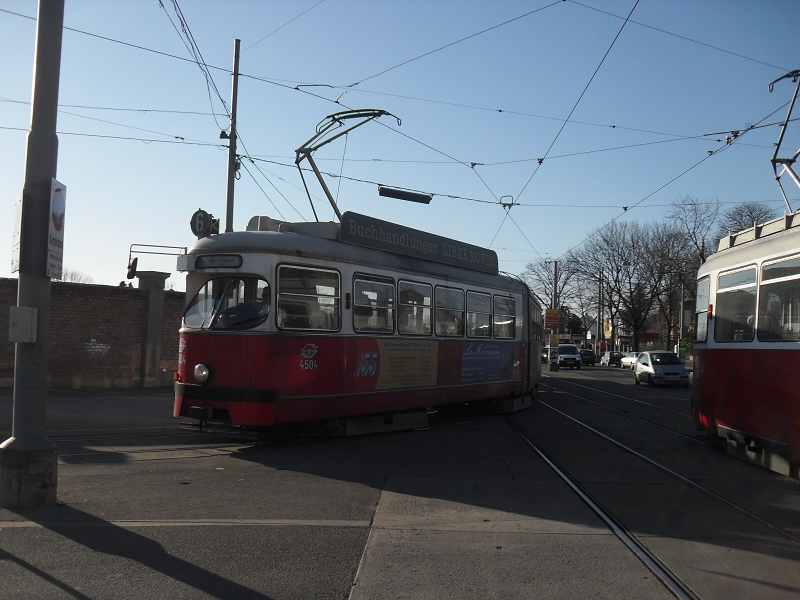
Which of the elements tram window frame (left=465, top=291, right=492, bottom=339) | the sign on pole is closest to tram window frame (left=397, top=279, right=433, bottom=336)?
tram window frame (left=465, top=291, right=492, bottom=339)

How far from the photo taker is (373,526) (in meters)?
6.07

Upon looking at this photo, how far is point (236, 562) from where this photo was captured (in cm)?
503

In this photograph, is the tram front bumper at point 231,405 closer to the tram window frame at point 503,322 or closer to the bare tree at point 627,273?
the tram window frame at point 503,322

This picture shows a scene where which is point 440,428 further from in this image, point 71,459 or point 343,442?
point 71,459

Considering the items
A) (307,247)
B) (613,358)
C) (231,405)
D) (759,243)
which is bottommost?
(613,358)

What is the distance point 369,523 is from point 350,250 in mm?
5548

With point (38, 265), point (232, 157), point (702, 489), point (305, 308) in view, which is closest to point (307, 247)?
point (305, 308)

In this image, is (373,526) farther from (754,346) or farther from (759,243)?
(759,243)

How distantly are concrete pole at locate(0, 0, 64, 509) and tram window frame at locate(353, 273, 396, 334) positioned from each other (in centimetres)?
505

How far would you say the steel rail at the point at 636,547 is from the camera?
4.70 meters

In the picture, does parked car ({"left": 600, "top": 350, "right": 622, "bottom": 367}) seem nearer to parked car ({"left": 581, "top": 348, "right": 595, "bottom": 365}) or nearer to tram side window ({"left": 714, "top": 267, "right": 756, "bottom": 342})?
parked car ({"left": 581, "top": 348, "right": 595, "bottom": 365})

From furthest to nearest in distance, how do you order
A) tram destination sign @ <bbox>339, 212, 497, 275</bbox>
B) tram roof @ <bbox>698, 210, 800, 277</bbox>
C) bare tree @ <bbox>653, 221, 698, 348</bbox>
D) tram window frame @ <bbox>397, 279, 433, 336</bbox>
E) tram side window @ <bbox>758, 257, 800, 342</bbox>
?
bare tree @ <bbox>653, 221, 698, 348</bbox> → tram window frame @ <bbox>397, 279, 433, 336</bbox> → tram destination sign @ <bbox>339, 212, 497, 275</bbox> → tram roof @ <bbox>698, 210, 800, 277</bbox> → tram side window @ <bbox>758, 257, 800, 342</bbox>

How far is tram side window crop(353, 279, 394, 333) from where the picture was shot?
11.0 m

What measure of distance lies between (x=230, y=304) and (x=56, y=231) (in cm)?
339
